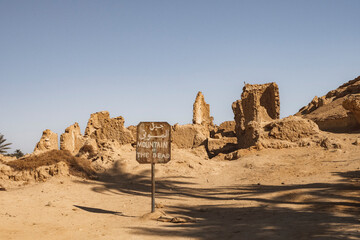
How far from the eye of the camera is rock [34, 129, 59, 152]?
21.4 metres

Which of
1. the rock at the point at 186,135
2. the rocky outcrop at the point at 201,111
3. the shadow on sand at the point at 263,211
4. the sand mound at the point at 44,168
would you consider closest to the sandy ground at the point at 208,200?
the shadow on sand at the point at 263,211

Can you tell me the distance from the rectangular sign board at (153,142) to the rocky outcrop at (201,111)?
21.0 m

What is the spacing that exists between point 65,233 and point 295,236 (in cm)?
342

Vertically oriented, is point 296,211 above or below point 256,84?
below

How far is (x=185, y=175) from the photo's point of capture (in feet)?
44.1

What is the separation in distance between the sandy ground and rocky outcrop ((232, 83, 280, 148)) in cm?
568

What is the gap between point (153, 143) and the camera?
653 centimetres

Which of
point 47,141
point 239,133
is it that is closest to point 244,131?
point 239,133

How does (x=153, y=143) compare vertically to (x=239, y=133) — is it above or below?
below

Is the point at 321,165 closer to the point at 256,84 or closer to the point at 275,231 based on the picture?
the point at 275,231

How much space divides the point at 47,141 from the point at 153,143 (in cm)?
1744

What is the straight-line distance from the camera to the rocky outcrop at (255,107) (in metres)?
21.3

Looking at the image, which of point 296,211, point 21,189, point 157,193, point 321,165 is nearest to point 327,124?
point 321,165

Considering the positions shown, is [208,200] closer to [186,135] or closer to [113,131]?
[113,131]
